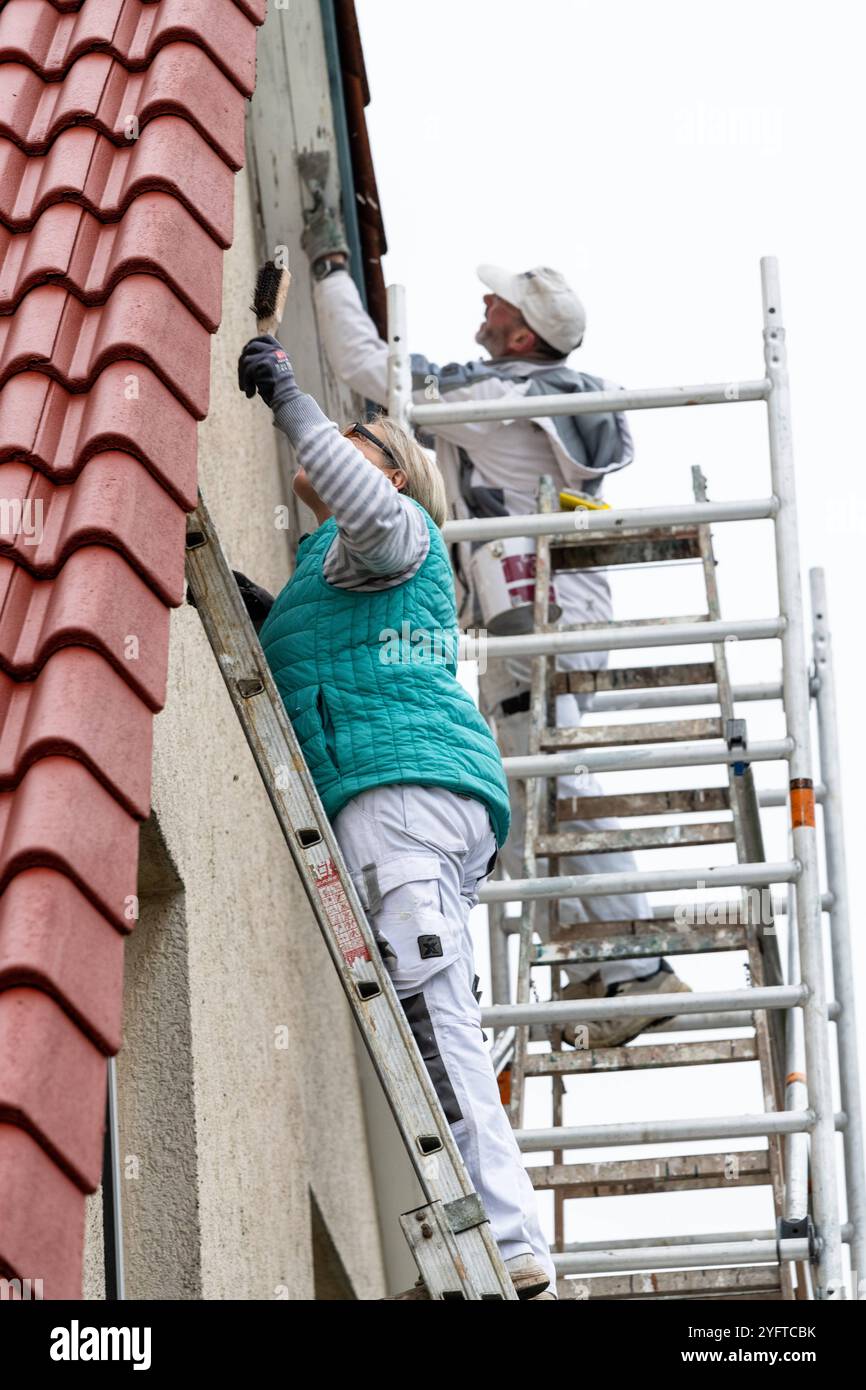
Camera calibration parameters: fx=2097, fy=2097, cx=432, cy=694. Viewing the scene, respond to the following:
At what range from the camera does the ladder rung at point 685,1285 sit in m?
5.25

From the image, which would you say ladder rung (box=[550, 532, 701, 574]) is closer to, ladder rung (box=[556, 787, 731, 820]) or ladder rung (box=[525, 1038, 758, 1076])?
ladder rung (box=[556, 787, 731, 820])

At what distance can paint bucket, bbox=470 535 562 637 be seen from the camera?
6.80m

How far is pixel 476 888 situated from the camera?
3.88m

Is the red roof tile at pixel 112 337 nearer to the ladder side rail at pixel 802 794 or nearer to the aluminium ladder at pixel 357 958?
the aluminium ladder at pixel 357 958

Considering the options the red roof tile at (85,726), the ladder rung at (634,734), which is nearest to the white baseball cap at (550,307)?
the ladder rung at (634,734)

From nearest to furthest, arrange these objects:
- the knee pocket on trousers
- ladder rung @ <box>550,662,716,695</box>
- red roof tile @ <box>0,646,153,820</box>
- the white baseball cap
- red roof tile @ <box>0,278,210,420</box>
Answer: red roof tile @ <box>0,646,153,820</box> < red roof tile @ <box>0,278,210,420</box> < the knee pocket on trousers < ladder rung @ <box>550,662,716,695</box> < the white baseball cap

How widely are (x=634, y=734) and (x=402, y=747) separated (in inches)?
95.5

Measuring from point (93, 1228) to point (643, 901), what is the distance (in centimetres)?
285

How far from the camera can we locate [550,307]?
276 inches

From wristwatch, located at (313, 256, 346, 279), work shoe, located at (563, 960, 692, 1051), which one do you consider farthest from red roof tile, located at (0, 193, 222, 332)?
wristwatch, located at (313, 256, 346, 279)

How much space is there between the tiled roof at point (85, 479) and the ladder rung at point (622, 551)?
9.30 ft

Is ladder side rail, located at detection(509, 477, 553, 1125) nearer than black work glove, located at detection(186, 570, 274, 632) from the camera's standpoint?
No

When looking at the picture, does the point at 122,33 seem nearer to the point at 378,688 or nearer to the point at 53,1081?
the point at 378,688

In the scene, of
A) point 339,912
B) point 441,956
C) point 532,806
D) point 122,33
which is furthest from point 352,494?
point 532,806
